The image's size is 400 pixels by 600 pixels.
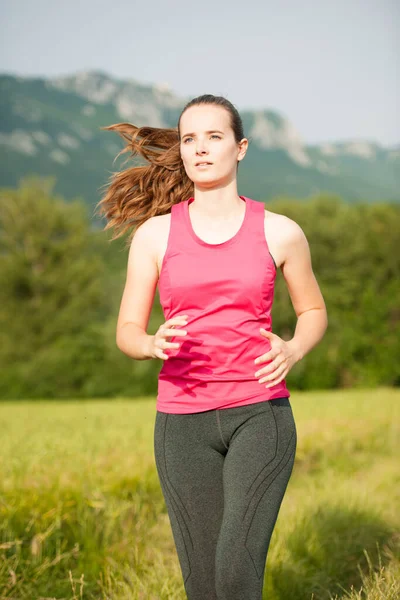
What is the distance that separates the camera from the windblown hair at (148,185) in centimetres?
350

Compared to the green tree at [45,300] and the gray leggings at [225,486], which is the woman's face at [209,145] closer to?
the gray leggings at [225,486]

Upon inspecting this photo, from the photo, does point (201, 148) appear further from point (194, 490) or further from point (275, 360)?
point (194, 490)

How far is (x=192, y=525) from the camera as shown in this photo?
112 inches

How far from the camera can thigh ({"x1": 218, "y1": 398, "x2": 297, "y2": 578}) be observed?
265 centimetres

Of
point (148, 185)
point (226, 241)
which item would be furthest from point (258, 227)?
point (148, 185)

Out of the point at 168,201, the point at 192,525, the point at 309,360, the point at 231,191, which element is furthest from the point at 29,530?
the point at 309,360

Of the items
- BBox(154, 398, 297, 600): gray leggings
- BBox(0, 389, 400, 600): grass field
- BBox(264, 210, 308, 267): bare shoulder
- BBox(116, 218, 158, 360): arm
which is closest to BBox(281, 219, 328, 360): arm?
BBox(264, 210, 308, 267): bare shoulder

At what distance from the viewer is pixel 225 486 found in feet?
9.09

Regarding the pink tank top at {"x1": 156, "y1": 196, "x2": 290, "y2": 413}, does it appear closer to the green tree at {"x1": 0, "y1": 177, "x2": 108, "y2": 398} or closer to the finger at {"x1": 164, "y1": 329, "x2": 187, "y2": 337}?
the finger at {"x1": 164, "y1": 329, "x2": 187, "y2": 337}

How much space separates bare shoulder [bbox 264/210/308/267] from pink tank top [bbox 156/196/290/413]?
0.05 metres

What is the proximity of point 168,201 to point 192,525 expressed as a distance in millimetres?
1540

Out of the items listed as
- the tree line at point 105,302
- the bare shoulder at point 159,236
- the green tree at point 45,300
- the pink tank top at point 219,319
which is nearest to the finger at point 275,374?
the pink tank top at point 219,319

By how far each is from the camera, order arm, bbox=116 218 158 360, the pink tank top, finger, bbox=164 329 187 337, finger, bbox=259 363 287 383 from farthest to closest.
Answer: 1. arm, bbox=116 218 158 360
2. the pink tank top
3. finger, bbox=259 363 287 383
4. finger, bbox=164 329 187 337

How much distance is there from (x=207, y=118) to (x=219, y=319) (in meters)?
0.89
